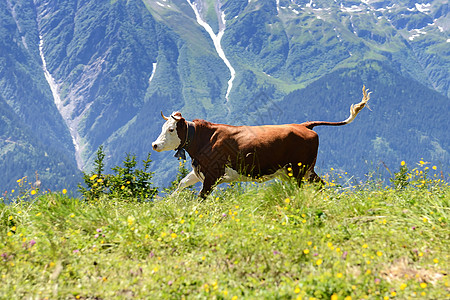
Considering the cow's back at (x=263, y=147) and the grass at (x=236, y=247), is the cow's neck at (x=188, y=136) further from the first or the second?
the grass at (x=236, y=247)

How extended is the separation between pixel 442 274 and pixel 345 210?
206cm

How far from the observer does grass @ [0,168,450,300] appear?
5.77 meters

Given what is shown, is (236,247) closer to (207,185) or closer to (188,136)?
(207,185)

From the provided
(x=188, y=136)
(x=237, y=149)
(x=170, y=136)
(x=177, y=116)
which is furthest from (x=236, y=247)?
(x=177, y=116)

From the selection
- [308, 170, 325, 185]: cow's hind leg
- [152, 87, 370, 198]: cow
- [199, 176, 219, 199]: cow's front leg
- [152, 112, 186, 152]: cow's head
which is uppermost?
[152, 112, 186, 152]: cow's head

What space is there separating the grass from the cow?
6.07 feet

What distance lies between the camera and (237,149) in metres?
10.5

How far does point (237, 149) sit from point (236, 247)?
13.3 ft

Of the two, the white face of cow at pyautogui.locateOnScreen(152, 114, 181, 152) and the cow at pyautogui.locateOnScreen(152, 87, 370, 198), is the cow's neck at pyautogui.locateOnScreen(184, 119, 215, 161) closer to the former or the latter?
the cow at pyautogui.locateOnScreen(152, 87, 370, 198)

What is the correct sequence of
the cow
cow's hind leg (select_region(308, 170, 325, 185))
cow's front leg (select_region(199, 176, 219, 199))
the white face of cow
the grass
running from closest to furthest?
the grass < cow's front leg (select_region(199, 176, 219, 199)) < the cow < the white face of cow < cow's hind leg (select_region(308, 170, 325, 185))

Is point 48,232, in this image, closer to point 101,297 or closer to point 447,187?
point 101,297

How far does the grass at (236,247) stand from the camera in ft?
18.9

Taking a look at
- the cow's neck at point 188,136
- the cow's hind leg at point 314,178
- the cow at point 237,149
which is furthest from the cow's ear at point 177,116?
the cow's hind leg at point 314,178

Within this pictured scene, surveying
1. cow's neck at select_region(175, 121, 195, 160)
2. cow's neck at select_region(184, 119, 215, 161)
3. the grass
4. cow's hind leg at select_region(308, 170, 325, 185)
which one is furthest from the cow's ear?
cow's hind leg at select_region(308, 170, 325, 185)
